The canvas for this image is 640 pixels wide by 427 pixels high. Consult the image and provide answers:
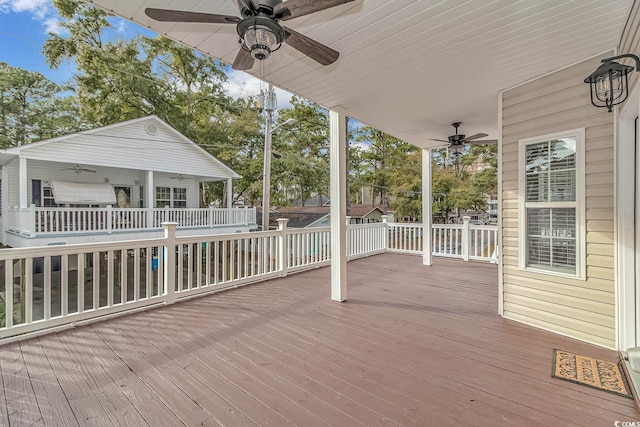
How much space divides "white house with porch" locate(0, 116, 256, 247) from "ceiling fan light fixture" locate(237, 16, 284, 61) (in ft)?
26.1

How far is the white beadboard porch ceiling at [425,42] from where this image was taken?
1.97 metres

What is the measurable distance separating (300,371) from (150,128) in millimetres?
9883

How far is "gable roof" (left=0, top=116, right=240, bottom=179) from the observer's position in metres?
7.65

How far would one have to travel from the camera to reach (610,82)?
7.04 ft

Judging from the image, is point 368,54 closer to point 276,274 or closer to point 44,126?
point 276,274

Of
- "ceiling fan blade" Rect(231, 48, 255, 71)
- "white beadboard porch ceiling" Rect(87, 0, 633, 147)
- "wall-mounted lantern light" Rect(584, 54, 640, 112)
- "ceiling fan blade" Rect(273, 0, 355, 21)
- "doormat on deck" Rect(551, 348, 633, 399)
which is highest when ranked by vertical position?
"white beadboard porch ceiling" Rect(87, 0, 633, 147)

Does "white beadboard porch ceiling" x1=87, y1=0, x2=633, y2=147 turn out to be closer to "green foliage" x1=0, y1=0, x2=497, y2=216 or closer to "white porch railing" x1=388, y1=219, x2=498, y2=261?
"white porch railing" x1=388, y1=219, x2=498, y2=261

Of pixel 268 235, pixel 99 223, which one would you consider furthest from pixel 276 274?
pixel 99 223

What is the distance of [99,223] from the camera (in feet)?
25.5

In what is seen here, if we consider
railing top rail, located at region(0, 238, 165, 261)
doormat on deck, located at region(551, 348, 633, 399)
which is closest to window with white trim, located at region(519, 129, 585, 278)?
doormat on deck, located at region(551, 348, 633, 399)

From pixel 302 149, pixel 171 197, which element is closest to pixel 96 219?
pixel 171 197

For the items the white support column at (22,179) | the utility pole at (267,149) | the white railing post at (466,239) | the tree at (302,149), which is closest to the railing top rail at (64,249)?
the utility pole at (267,149)

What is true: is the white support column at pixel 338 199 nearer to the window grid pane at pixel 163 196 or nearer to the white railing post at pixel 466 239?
the white railing post at pixel 466 239

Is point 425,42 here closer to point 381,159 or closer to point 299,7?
point 299,7
